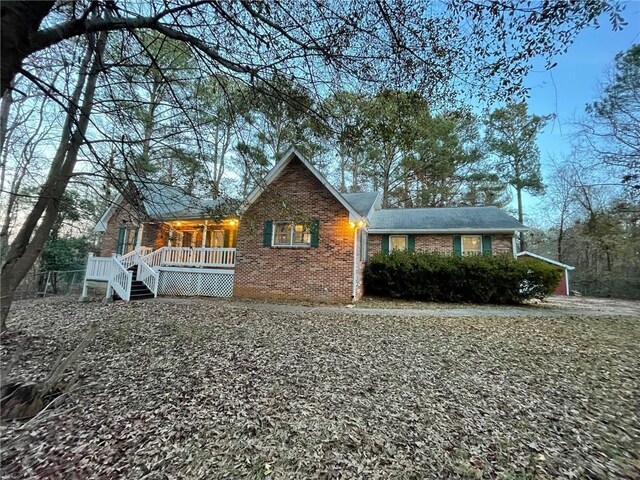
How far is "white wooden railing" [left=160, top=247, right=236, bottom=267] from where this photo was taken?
11.2 meters

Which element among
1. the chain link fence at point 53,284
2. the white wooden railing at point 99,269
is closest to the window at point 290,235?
the white wooden railing at point 99,269

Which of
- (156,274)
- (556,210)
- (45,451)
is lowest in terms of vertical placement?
(45,451)

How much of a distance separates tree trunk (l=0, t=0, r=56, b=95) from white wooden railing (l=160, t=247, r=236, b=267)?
943cm

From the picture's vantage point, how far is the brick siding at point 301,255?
32.4 ft

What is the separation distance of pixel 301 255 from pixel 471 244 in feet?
26.3

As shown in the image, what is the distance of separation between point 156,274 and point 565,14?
12465mm

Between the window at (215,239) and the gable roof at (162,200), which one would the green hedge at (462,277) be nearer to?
the window at (215,239)

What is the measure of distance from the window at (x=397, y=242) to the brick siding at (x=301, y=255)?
3806 mm

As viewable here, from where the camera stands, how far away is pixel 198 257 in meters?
11.4

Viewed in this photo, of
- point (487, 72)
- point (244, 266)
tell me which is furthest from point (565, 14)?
point (244, 266)

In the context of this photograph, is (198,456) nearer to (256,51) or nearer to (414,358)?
(414,358)

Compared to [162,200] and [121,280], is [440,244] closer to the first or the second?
[162,200]

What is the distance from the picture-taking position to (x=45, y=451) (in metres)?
2.21

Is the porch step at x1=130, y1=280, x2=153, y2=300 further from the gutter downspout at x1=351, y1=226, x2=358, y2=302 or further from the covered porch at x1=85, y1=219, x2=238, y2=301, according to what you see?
the gutter downspout at x1=351, y1=226, x2=358, y2=302
